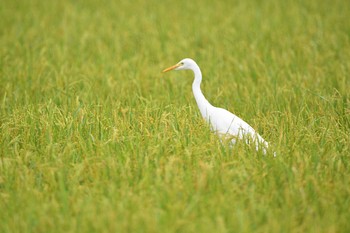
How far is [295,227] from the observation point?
3.31 metres

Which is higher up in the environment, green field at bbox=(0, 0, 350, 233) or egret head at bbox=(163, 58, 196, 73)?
egret head at bbox=(163, 58, 196, 73)

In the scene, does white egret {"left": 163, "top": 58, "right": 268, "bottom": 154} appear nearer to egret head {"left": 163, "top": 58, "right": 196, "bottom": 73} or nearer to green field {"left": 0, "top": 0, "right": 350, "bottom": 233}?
egret head {"left": 163, "top": 58, "right": 196, "bottom": 73}

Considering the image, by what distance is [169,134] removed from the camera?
4547mm

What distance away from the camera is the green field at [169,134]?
133 inches

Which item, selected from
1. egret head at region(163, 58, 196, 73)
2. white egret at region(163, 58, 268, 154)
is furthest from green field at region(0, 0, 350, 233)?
egret head at region(163, 58, 196, 73)

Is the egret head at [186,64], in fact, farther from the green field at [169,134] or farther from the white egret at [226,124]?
the green field at [169,134]

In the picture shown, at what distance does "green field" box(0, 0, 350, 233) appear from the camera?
3389 millimetres

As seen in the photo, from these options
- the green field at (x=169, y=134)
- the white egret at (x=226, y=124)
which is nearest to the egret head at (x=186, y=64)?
the white egret at (x=226, y=124)

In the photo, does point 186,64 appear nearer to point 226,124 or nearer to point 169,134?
point 226,124

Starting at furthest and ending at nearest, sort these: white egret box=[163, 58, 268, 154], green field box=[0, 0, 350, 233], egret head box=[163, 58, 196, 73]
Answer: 1. egret head box=[163, 58, 196, 73]
2. white egret box=[163, 58, 268, 154]
3. green field box=[0, 0, 350, 233]

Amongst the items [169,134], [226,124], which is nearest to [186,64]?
[226,124]

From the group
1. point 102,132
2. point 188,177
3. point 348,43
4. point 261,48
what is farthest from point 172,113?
point 348,43

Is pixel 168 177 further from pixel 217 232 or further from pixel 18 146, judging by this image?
pixel 18 146

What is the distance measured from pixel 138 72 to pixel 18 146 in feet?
9.97
